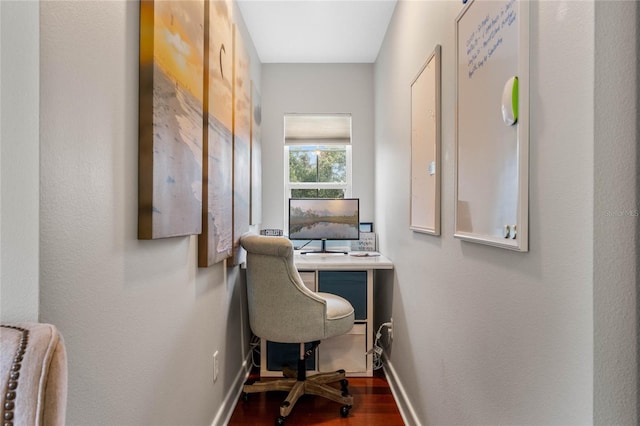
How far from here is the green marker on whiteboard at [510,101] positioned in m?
0.82

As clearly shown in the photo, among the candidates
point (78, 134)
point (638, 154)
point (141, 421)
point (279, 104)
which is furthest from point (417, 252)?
point (279, 104)

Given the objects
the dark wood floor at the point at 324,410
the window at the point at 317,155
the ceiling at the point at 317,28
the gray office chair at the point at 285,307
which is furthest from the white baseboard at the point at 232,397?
the ceiling at the point at 317,28

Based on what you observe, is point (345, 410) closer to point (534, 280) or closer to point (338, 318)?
point (338, 318)

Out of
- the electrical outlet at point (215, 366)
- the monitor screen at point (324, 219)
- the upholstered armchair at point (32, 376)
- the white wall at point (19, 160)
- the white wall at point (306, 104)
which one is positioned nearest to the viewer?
the upholstered armchair at point (32, 376)

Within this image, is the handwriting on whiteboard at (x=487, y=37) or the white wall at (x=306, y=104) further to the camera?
the white wall at (x=306, y=104)

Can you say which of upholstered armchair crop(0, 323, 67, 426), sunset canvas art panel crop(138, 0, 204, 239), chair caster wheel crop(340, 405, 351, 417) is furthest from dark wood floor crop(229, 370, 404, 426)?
upholstered armchair crop(0, 323, 67, 426)

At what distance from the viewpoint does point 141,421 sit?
0.98 metres

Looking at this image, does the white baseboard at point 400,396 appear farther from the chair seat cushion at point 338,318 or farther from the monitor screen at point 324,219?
the monitor screen at point 324,219

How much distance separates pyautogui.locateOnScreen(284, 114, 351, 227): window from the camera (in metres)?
3.12

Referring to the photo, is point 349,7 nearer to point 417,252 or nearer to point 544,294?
point 417,252

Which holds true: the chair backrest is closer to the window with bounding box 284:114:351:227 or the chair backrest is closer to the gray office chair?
the gray office chair

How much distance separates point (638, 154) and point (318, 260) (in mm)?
1957

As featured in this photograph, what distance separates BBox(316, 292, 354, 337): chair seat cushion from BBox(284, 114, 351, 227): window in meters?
1.31

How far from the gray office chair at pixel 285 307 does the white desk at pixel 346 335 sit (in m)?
0.32
